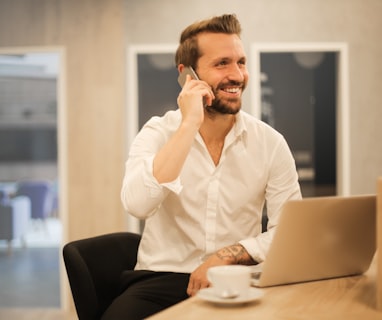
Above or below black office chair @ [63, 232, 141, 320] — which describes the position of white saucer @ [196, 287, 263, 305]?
above

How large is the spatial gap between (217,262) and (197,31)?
33.9 inches

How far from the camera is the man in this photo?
1.92 m

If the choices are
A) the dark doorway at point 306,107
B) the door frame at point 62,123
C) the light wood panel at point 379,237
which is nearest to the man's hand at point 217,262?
the light wood panel at point 379,237

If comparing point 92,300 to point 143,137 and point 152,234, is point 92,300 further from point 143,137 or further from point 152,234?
point 143,137

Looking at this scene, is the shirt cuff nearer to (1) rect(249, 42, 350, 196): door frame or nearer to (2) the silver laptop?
(2) the silver laptop

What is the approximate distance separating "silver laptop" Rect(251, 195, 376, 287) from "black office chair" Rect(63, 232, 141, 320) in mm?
588

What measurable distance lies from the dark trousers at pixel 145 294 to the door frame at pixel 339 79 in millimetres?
3338

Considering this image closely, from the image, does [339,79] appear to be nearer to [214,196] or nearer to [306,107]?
[306,107]

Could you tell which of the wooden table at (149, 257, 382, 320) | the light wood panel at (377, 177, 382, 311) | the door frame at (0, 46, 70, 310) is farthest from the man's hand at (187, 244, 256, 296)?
the door frame at (0, 46, 70, 310)

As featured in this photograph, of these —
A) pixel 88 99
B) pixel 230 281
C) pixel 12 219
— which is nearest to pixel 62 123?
pixel 88 99

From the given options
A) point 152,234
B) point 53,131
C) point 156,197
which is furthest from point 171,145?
point 53,131

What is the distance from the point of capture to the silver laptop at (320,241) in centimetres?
134

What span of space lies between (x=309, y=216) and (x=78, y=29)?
4.24 meters

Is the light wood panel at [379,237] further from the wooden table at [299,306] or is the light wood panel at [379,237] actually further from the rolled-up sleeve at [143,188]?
the rolled-up sleeve at [143,188]
